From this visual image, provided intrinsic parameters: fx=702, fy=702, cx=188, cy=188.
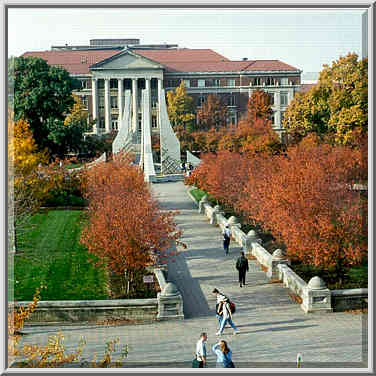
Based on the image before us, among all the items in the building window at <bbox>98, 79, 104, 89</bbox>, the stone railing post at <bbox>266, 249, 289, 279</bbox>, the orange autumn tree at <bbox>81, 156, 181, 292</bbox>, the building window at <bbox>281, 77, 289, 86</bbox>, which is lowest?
the stone railing post at <bbox>266, 249, 289, 279</bbox>

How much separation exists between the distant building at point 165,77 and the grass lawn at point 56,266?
5999 centimetres

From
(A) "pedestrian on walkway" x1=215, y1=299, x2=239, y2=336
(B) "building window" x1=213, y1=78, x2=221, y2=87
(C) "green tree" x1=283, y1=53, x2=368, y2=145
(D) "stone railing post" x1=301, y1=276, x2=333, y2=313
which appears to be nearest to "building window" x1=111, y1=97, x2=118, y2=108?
(B) "building window" x1=213, y1=78, x2=221, y2=87

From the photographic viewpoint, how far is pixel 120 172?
29.9m

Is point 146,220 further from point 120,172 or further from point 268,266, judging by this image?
point 120,172

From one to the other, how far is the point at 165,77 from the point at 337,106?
1866 inches

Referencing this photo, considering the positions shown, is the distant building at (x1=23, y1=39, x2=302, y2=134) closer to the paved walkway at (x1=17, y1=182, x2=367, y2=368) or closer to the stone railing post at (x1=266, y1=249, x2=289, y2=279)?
the stone railing post at (x1=266, y1=249, x2=289, y2=279)

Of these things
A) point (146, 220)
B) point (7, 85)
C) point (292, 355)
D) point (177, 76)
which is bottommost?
point (292, 355)

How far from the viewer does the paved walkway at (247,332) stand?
13.4 m

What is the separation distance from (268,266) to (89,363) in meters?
9.05

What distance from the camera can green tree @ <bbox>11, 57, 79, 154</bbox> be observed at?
43.9 meters

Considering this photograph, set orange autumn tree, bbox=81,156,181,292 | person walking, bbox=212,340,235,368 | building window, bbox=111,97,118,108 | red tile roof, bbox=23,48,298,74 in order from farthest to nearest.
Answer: building window, bbox=111,97,118,108, red tile roof, bbox=23,48,298,74, orange autumn tree, bbox=81,156,181,292, person walking, bbox=212,340,235,368

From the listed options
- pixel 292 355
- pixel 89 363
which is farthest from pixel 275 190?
pixel 89 363

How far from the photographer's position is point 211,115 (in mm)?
83812

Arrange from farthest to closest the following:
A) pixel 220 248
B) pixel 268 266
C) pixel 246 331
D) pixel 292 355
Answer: pixel 220 248 → pixel 268 266 → pixel 246 331 → pixel 292 355
